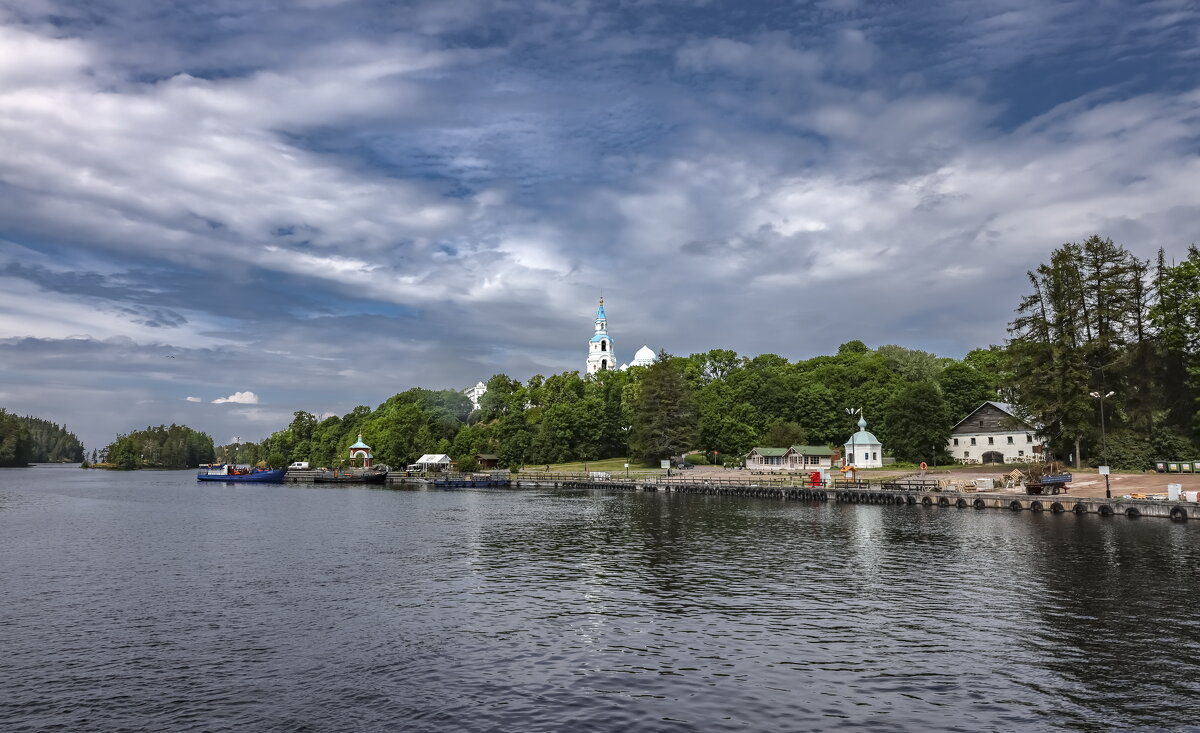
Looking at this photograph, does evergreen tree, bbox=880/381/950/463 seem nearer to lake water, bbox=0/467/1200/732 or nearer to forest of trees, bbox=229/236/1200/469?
forest of trees, bbox=229/236/1200/469

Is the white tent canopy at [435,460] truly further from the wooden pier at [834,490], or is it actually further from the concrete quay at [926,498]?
the concrete quay at [926,498]

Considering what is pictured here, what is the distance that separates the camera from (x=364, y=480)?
153 meters

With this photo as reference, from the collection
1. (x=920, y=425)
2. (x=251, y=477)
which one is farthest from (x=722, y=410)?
(x=251, y=477)

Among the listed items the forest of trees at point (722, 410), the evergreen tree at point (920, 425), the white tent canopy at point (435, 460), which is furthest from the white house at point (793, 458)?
the white tent canopy at point (435, 460)

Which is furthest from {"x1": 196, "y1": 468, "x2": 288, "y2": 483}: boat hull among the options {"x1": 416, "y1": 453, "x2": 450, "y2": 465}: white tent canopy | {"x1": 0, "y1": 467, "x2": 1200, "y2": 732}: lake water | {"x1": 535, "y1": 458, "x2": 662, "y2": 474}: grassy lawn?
{"x1": 0, "y1": 467, "x2": 1200, "y2": 732}: lake water

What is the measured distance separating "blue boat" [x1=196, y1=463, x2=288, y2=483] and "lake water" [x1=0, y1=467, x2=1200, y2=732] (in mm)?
110140

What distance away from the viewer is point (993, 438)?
371 ft

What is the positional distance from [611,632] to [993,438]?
343ft

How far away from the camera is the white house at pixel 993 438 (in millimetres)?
110062

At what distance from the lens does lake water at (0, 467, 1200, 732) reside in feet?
64.5

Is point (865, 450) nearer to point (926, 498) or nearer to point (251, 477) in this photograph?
point (926, 498)

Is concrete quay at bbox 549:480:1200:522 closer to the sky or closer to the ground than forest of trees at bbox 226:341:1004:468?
closer to the ground

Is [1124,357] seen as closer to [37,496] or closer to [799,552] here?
[799,552]

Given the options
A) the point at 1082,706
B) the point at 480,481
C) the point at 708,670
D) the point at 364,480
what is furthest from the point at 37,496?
the point at 1082,706
